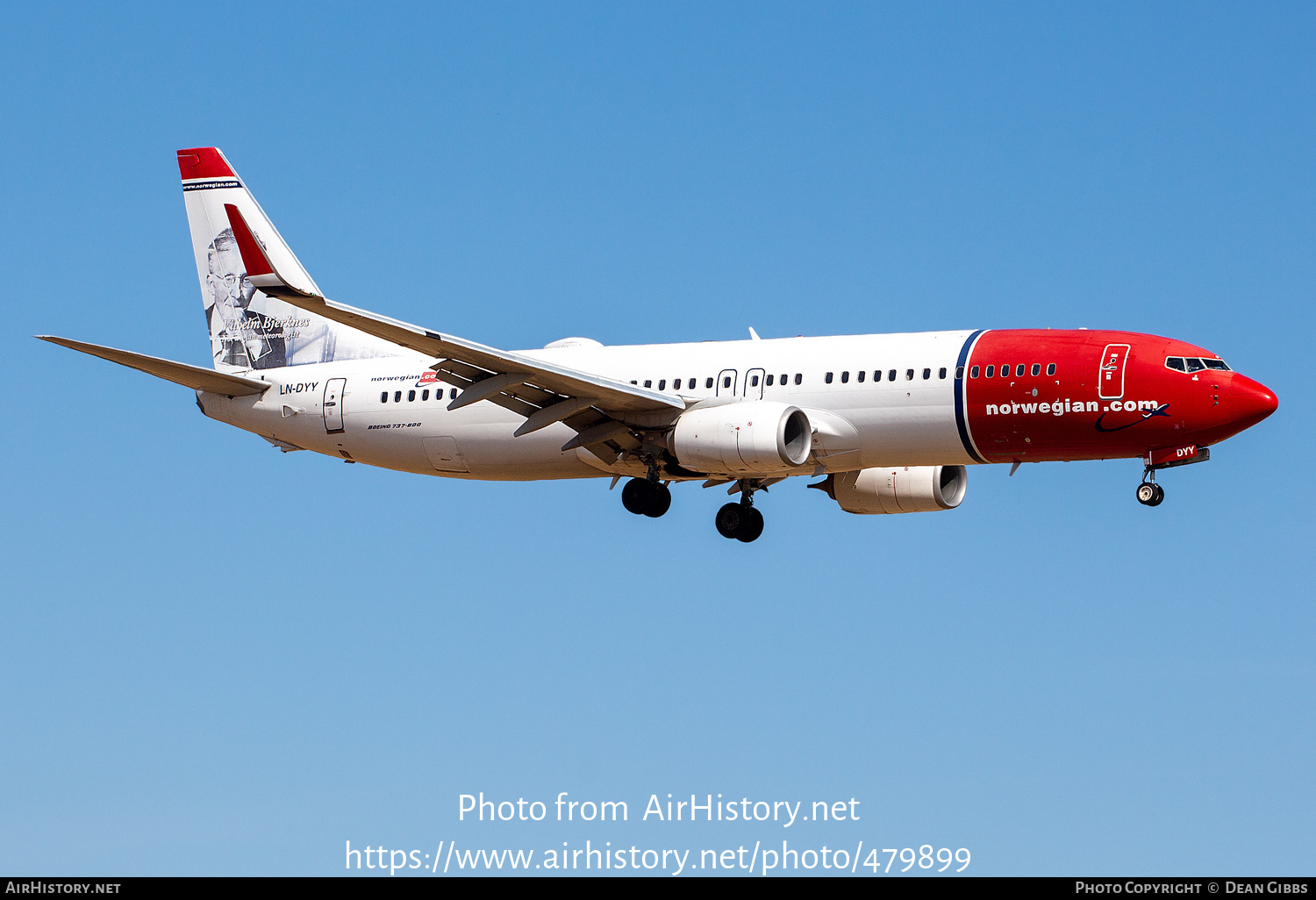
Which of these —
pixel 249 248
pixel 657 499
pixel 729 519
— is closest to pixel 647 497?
pixel 657 499

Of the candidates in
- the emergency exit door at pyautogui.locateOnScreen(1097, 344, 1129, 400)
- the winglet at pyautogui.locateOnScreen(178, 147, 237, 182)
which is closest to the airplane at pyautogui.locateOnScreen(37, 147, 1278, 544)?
the emergency exit door at pyautogui.locateOnScreen(1097, 344, 1129, 400)

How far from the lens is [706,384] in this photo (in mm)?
45719

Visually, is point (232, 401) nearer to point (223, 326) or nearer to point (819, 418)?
point (223, 326)

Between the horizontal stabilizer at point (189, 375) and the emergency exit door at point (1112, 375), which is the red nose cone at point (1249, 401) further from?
the horizontal stabilizer at point (189, 375)

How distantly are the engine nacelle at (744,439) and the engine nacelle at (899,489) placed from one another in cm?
576

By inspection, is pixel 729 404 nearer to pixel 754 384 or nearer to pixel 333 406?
pixel 754 384

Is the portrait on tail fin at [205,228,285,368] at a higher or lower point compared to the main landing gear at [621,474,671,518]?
higher

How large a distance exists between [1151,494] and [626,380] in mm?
13674

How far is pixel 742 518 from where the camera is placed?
159 feet

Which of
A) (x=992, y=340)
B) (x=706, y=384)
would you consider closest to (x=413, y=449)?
(x=706, y=384)

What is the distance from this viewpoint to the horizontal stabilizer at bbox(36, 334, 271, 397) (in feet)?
149

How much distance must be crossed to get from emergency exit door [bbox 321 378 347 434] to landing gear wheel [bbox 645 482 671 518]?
373 inches

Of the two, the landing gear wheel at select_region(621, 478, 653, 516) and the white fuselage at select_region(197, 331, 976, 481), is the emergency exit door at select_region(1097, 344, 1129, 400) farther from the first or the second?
the landing gear wheel at select_region(621, 478, 653, 516)

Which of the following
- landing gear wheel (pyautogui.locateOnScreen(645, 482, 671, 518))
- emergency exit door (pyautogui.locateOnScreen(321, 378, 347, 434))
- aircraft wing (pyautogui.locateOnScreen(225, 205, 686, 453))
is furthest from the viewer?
emergency exit door (pyautogui.locateOnScreen(321, 378, 347, 434))
